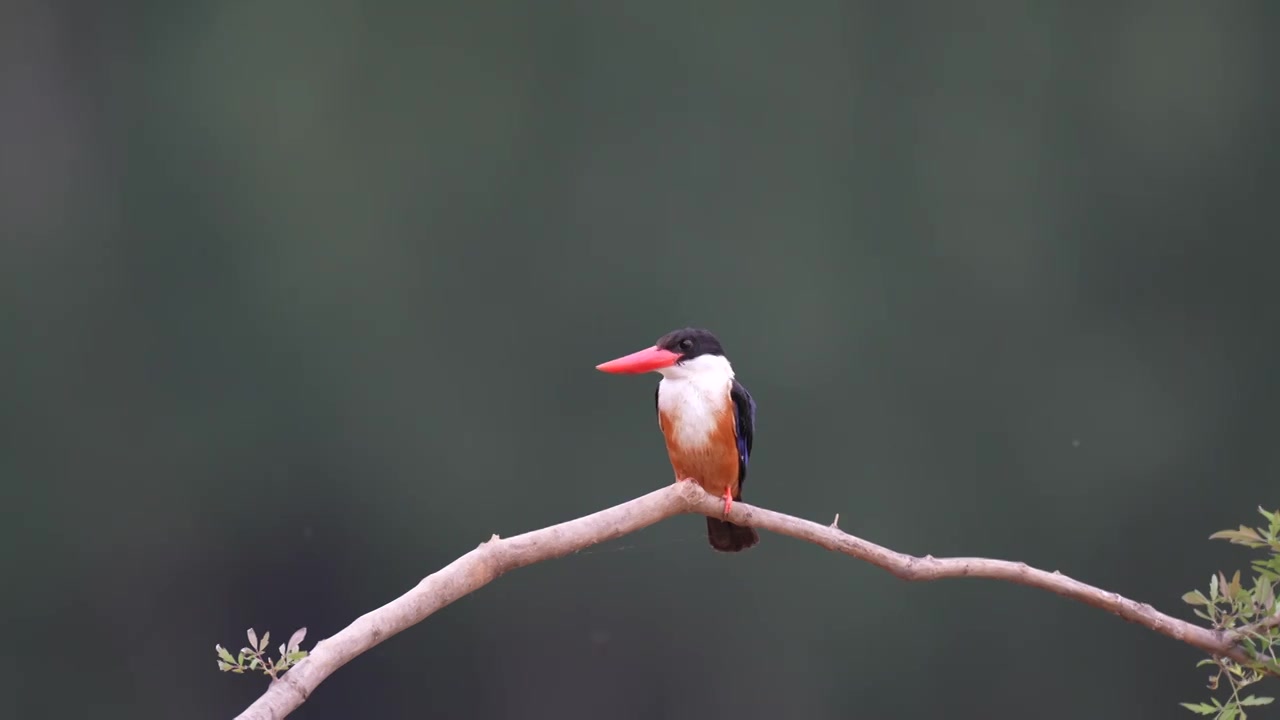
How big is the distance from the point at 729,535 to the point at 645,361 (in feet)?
1.63

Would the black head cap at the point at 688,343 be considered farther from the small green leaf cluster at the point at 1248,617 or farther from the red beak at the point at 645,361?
the small green leaf cluster at the point at 1248,617

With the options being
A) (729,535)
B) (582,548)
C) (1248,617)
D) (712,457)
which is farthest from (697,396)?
(1248,617)

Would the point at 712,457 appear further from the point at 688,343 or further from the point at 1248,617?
the point at 1248,617

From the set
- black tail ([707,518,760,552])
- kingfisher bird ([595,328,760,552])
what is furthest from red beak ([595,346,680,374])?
black tail ([707,518,760,552])

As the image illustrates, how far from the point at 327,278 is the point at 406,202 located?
36 cm

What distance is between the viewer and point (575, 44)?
3.85 m

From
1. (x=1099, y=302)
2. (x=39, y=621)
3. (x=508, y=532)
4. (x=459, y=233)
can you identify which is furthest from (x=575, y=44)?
(x=39, y=621)

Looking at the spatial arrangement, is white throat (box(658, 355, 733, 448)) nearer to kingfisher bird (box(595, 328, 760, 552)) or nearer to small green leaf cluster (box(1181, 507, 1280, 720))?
kingfisher bird (box(595, 328, 760, 552))

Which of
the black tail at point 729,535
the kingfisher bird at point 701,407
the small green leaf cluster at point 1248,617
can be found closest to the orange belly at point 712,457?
the kingfisher bird at point 701,407

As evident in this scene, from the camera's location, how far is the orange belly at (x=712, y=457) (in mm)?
2252

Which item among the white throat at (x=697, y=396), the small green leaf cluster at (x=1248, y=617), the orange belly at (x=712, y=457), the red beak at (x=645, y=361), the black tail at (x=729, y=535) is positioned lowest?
the small green leaf cluster at (x=1248, y=617)

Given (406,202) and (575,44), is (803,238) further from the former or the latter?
(406,202)

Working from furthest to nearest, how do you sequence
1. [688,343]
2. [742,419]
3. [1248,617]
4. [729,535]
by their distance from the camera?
[729,535] < [742,419] < [688,343] < [1248,617]

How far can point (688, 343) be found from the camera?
2.21 meters
